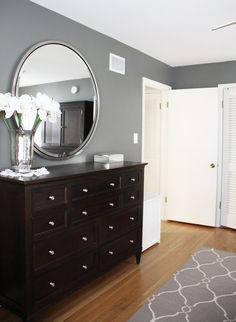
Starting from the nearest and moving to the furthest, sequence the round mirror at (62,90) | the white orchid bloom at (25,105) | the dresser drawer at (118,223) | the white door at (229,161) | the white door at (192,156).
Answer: the white orchid bloom at (25,105) < the round mirror at (62,90) < the dresser drawer at (118,223) < the white door at (229,161) < the white door at (192,156)

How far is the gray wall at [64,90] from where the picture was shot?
2555mm

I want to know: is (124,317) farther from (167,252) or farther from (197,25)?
(197,25)

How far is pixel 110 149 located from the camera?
352 centimetres

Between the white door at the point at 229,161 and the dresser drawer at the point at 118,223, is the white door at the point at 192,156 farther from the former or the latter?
the dresser drawer at the point at 118,223

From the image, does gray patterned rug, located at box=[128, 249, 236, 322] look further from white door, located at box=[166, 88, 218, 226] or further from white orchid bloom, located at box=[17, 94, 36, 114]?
white orchid bloom, located at box=[17, 94, 36, 114]

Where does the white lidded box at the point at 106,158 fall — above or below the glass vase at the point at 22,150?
below

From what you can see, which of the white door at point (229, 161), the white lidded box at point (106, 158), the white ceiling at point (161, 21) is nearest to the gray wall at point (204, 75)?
the white door at point (229, 161)

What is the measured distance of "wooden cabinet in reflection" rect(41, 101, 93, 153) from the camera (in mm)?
2729

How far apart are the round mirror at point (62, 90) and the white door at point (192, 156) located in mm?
1884

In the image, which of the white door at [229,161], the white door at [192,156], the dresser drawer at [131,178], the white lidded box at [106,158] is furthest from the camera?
the white door at [192,156]

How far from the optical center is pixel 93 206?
8.34 feet

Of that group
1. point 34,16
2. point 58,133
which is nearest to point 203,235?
point 58,133

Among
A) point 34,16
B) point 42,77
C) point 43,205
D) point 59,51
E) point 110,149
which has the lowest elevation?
point 43,205

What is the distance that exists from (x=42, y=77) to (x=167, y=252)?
2.37 meters
